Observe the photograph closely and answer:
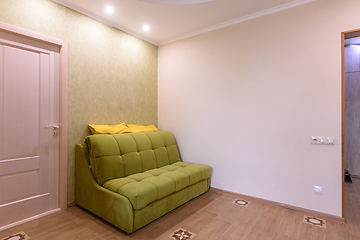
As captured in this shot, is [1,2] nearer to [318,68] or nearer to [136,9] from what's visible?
[136,9]

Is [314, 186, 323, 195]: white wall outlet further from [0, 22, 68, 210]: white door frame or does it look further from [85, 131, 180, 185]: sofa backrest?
[0, 22, 68, 210]: white door frame

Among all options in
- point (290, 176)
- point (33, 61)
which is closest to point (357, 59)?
point (290, 176)

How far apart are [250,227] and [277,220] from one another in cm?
40

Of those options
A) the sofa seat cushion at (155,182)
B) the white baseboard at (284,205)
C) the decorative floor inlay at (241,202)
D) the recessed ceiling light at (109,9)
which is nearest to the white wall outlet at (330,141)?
the white baseboard at (284,205)

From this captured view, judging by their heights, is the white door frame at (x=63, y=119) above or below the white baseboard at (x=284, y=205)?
above

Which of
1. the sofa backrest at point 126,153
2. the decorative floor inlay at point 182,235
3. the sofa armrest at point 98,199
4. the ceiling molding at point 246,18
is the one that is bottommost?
the decorative floor inlay at point 182,235

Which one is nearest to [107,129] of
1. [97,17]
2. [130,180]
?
[130,180]

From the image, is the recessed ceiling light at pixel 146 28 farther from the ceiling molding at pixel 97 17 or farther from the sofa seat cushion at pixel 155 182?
the sofa seat cushion at pixel 155 182

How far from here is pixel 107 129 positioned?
2943 mm

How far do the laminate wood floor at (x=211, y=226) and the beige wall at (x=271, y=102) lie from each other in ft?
0.96

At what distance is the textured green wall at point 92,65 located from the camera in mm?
2424

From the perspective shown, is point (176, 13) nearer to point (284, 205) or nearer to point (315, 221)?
point (284, 205)

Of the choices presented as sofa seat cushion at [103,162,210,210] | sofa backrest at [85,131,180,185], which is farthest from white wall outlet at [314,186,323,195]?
sofa backrest at [85,131,180,185]

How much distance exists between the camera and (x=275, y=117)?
2.79 m
